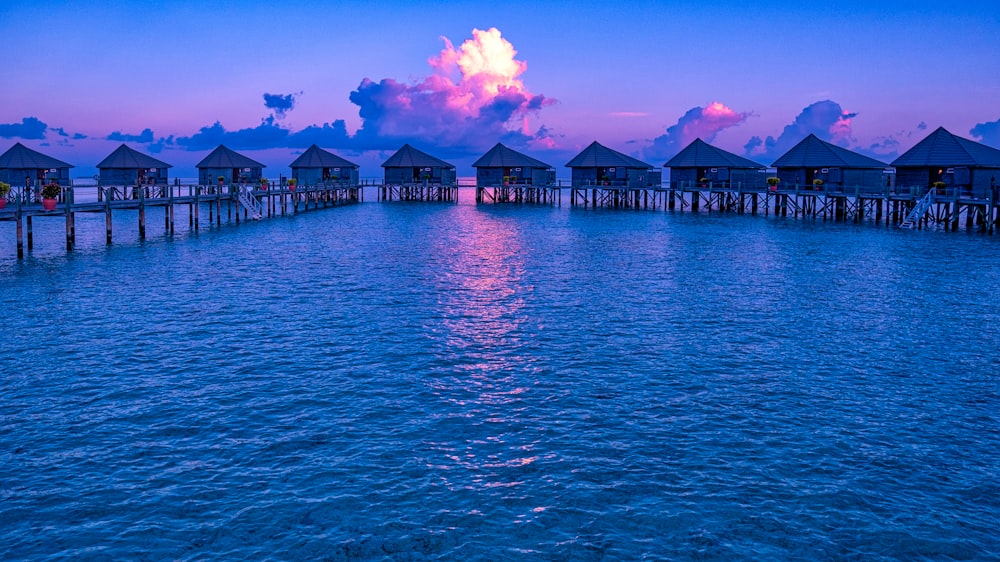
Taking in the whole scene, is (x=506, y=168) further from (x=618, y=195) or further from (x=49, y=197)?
(x=49, y=197)

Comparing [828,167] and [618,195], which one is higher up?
[828,167]

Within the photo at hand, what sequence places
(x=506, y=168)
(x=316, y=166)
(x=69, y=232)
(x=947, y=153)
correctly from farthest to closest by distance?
(x=506, y=168)
(x=316, y=166)
(x=947, y=153)
(x=69, y=232)

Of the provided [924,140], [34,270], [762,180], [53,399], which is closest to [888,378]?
[53,399]

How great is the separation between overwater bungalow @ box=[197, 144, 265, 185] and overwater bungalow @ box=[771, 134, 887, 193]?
1989 inches

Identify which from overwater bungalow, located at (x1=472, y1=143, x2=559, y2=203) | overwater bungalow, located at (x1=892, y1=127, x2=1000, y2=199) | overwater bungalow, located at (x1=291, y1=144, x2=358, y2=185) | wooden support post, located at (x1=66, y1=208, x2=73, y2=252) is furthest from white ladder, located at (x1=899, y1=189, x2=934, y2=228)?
overwater bungalow, located at (x1=291, y1=144, x2=358, y2=185)

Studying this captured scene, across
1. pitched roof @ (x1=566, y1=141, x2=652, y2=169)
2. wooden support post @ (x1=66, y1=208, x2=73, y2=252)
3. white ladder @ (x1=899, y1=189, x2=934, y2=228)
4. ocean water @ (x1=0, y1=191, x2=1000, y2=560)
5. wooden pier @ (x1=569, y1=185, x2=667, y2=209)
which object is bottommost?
ocean water @ (x1=0, y1=191, x2=1000, y2=560)

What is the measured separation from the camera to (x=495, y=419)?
13391mm

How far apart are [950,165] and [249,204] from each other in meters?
51.9

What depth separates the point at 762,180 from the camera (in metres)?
71.8

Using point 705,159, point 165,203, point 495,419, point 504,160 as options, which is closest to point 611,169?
point 705,159

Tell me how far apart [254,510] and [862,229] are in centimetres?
5319

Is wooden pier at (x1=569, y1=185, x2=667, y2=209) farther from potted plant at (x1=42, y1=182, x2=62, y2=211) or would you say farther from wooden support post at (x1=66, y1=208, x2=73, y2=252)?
potted plant at (x1=42, y1=182, x2=62, y2=211)

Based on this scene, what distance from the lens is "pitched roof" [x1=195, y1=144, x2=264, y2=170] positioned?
247ft

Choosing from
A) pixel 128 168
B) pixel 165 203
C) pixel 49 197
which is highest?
pixel 128 168
